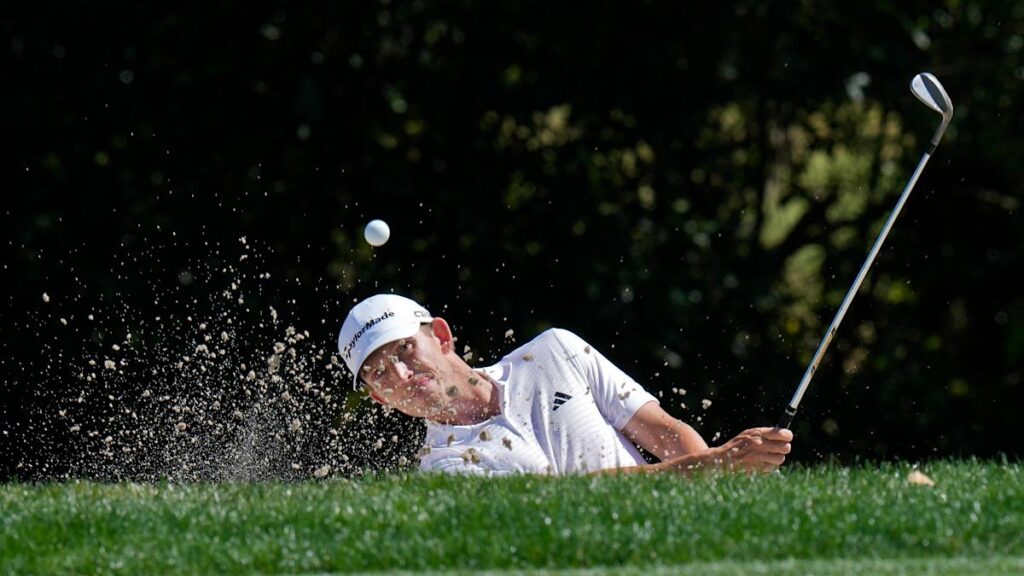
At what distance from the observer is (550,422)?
580cm

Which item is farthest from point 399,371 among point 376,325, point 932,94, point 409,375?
point 932,94

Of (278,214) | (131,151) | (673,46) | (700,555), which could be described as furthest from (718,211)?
(700,555)

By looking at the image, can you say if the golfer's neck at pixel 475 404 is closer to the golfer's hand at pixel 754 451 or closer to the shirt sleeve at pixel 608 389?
the shirt sleeve at pixel 608 389

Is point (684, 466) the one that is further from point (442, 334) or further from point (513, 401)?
point (442, 334)

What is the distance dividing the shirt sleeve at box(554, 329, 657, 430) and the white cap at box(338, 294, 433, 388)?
1.75 ft

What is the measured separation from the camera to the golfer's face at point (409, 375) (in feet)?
19.2

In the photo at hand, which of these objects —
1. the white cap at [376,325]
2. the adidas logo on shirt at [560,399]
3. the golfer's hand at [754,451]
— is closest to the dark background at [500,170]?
the white cap at [376,325]

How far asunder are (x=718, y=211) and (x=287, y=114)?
2.55m

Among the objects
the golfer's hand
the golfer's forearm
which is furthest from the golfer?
the golfer's hand

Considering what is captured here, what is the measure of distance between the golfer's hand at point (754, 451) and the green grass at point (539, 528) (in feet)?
0.93

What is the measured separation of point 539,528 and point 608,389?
1.63 m

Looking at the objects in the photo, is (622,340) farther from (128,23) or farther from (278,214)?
(128,23)

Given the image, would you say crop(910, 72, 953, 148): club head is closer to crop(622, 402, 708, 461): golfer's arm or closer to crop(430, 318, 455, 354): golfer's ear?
crop(622, 402, 708, 461): golfer's arm

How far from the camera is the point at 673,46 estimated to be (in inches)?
364
